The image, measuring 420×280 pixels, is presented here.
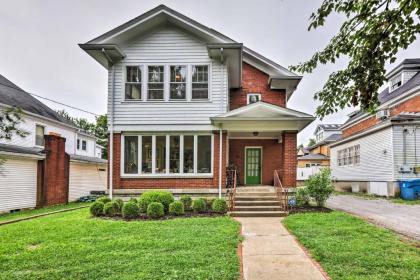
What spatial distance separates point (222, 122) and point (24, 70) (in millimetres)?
22395

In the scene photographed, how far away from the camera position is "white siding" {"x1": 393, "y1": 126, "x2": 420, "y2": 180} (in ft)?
55.5

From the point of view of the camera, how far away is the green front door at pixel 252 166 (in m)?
15.4

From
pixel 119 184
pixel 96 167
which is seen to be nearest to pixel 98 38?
pixel 119 184

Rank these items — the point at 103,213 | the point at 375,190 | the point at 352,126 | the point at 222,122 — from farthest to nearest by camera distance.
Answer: the point at 352,126 < the point at 375,190 < the point at 222,122 < the point at 103,213

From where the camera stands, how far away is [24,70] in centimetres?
2556

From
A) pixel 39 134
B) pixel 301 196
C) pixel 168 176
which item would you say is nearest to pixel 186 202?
pixel 168 176

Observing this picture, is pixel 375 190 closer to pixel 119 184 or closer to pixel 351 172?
pixel 351 172

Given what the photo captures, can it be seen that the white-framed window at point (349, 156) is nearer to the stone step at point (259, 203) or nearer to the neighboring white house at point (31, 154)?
the stone step at point (259, 203)

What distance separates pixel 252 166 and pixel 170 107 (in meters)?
5.66

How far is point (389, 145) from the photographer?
691 inches

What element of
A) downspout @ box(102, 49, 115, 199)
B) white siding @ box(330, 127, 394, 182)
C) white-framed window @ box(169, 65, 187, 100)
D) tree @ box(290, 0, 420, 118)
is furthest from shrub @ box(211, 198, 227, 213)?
white siding @ box(330, 127, 394, 182)

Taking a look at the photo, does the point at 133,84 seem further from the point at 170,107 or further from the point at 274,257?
the point at 274,257

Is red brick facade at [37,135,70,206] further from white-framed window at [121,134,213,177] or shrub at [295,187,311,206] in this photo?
shrub at [295,187,311,206]

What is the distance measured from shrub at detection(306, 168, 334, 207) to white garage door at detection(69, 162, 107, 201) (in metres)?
15.6
